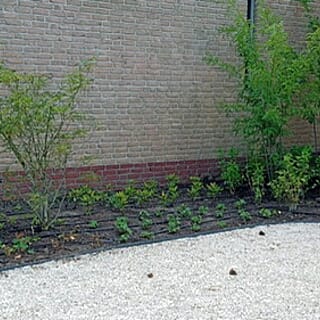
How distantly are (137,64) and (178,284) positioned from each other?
4.64m

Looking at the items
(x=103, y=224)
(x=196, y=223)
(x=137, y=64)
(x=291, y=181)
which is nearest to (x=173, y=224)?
(x=196, y=223)

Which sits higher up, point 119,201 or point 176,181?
point 119,201

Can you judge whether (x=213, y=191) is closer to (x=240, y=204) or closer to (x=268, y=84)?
(x=240, y=204)

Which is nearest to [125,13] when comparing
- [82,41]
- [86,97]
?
[82,41]

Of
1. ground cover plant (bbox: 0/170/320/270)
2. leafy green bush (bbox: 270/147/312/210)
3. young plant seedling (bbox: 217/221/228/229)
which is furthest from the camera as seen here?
leafy green bush (bbox: 270/147/312/210)

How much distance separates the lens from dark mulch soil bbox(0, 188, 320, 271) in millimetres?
5359

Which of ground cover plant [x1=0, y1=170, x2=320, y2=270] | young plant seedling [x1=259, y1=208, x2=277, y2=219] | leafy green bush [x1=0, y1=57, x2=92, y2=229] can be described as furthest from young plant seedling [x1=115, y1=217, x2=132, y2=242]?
young plant seedling [x1=259, y1=208, x2=277, y2=219]

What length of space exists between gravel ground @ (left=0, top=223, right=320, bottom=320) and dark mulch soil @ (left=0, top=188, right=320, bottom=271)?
0.83 ft

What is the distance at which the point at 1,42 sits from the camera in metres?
7.28

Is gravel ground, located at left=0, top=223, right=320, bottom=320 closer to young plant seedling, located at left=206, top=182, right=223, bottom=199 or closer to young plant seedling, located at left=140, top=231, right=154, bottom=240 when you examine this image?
young plant seedling, located at left=140, top=231, right=154, bottom=240

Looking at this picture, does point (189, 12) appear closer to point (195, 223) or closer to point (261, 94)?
point (261, 94)

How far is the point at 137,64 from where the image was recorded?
336 inches

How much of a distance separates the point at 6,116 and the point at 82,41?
2.66 metres

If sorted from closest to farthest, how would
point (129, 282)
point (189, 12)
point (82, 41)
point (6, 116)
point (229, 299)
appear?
1. point (229, 299)
2. point (129, 282)
3. point (6, 116)
4. point (82, 41)
5. point (189, 12)
